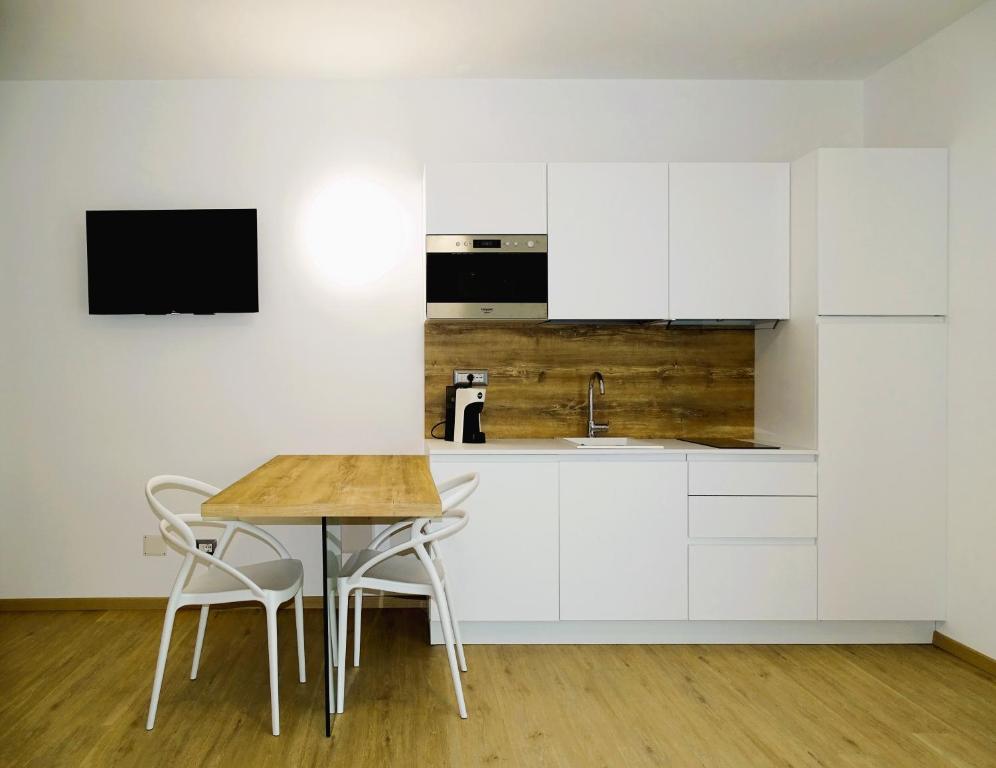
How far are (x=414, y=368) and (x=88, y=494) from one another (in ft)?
5.73

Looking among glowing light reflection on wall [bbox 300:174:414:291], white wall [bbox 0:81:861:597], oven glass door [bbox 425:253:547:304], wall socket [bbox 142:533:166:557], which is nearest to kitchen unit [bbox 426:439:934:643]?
oven glass door [bbox 425:253:547:304]

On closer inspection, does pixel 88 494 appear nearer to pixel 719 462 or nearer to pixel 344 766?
pixel 344 766

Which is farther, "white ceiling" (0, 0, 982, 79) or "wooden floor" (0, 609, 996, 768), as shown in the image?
"white ceiling" (0, 0, 982, 79)

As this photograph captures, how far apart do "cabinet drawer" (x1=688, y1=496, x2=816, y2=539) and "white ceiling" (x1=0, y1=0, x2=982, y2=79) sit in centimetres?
204

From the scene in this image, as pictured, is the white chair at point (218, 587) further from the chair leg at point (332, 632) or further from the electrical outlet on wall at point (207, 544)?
the electrical outlet on wall at point (207, 544)

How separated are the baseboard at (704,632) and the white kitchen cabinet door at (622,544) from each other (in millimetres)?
99

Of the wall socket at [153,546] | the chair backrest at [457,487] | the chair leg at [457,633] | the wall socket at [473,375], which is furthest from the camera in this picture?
the wall socket at [153,546]

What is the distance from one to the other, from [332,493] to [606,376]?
1.86m

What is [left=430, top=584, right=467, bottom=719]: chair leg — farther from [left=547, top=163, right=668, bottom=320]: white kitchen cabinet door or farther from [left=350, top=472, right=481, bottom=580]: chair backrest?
[left=547, top=163, right=668, bottom=320]: white kitchen cabinet door

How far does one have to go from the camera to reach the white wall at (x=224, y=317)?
148 inches

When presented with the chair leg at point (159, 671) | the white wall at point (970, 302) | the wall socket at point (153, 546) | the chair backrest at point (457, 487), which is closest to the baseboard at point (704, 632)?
the white wall at point (970, 302)

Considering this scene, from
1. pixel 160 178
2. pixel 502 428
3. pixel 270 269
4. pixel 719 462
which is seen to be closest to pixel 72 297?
A: pixel 160 178

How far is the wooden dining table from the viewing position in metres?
2.23

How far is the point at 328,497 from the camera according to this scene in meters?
2.37
